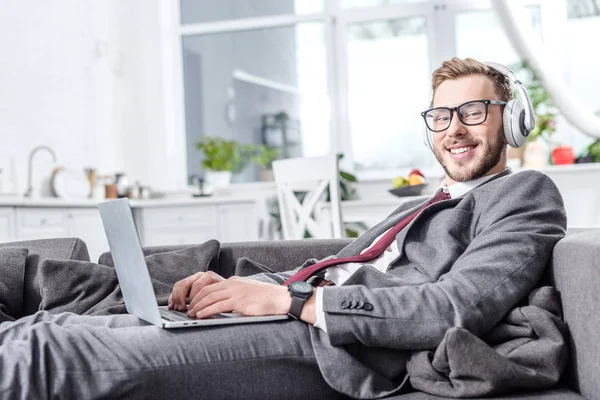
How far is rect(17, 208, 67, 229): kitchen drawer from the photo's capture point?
12.3ft

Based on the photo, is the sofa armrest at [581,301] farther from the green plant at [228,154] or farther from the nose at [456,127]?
the green plant at [228,154]

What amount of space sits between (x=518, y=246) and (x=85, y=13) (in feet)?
14.9

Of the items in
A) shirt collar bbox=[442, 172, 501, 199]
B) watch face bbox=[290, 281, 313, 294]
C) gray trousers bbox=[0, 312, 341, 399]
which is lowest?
gray trousers bbox=[0, 312, 341, 399]

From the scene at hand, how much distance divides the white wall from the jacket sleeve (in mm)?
3289

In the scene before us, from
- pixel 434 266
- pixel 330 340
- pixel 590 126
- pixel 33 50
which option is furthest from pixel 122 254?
pixel 590 126

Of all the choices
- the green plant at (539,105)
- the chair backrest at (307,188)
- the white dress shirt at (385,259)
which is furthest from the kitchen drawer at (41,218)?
the green plant at (539,105)

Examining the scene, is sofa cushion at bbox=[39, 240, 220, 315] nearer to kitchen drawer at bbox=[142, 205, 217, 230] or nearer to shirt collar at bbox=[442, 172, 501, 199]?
shirt collar at bbox=[442, 172, 501, 199]

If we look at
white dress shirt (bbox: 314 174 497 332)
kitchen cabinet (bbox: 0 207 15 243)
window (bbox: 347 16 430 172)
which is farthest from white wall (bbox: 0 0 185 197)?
white dress shirt (bbox: 314 174 497 332)

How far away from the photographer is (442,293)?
1.36 meters

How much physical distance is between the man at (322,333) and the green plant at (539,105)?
367 cm

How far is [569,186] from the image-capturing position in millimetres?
4652

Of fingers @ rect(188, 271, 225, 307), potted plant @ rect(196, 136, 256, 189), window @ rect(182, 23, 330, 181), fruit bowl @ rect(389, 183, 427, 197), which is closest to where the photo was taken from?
fingers @ rect(188, 271, 225, 307)

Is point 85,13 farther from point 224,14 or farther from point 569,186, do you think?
point 569,186

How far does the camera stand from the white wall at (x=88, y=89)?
14.5ft
